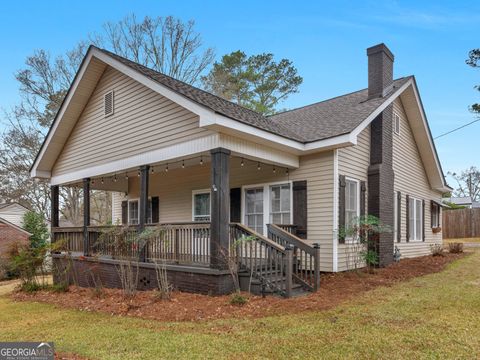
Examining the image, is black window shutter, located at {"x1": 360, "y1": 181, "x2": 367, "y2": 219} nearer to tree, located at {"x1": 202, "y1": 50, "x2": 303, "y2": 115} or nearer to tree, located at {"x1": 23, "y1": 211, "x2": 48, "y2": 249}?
tree, located at {"x1": 202, "y1": 50, "x2": 303, "y2": 115}

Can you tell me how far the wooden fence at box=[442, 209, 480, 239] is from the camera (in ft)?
85.4

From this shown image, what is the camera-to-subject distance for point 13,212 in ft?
83.7

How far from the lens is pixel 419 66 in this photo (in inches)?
744

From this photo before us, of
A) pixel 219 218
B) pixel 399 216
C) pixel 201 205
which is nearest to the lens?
pixel 219 218

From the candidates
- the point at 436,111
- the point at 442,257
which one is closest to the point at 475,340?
the point at 442,257

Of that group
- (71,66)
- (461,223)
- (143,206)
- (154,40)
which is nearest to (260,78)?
(154,40)

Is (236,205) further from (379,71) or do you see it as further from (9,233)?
(9,233)

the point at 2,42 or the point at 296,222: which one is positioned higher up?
the point at 2,42

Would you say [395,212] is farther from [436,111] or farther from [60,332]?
[436,111]

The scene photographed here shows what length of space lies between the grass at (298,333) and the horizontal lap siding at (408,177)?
19.7ft

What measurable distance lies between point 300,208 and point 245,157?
7.33ft

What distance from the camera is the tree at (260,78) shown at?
2631 centimetres

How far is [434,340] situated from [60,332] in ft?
17.4

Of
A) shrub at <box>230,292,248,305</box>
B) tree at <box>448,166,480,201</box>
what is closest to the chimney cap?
shrub at <box>230,292,248,305</box>
